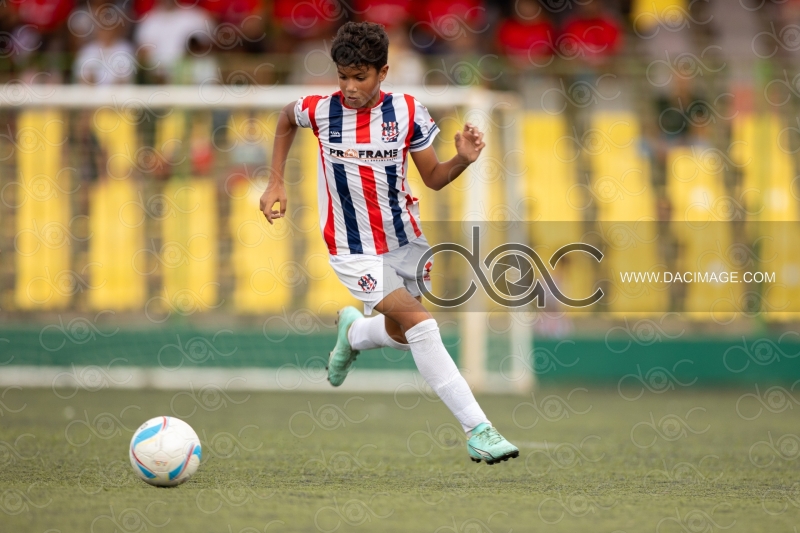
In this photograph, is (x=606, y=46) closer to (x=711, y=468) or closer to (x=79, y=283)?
(x=79, y=283)

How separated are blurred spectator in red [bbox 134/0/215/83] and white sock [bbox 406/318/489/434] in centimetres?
676

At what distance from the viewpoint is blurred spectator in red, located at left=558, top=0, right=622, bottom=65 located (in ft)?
38.3

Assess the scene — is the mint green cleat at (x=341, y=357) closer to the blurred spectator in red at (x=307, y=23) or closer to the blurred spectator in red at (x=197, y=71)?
the blurred spectator in red at (x=197, y=71)

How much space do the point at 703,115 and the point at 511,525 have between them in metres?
7.29

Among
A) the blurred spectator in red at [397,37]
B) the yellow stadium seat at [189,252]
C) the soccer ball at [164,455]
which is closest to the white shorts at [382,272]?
the soccer ball at [164,455]

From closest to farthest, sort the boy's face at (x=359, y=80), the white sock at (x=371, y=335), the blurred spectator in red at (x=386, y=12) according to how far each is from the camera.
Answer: the boy's face at (x=359, y=80), the white sock at (x=371, y=335), the blurred spectator in red at (x=386, y=12)

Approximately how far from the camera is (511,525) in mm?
3809

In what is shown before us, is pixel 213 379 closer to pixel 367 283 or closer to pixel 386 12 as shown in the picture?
pixel 386 12

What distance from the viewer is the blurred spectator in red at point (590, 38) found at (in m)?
11.7

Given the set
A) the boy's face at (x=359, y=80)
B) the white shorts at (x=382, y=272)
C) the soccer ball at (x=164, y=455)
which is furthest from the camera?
the white shorts at (x=382, y=272)

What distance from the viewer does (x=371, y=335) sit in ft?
18.8

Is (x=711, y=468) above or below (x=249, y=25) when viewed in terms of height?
below

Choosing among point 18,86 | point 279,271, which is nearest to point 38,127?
point 18,86

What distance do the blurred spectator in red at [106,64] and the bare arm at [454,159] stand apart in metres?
5.70
